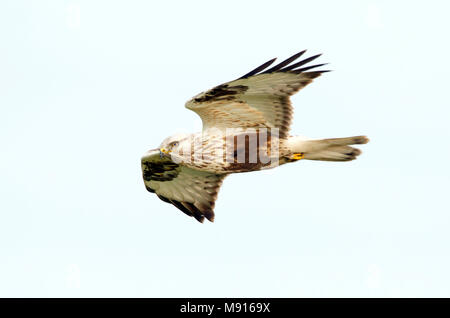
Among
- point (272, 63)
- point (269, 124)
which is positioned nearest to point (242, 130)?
point (269, 124)

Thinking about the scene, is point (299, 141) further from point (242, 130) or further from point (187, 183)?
point (187, 183)

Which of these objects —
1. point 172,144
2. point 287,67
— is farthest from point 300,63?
point 172,144

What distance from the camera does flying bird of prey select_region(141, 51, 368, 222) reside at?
10.6 m

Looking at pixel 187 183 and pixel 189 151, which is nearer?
pixel 189 151

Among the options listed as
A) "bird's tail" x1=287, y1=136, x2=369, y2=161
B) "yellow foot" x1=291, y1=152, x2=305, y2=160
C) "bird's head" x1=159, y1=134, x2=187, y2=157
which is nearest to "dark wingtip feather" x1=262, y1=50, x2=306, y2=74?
"bird's tail" x1=287, y1=136, x2=369, y2=161

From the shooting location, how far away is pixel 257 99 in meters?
10.8

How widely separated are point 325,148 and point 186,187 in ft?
7.72

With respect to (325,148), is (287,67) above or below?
above

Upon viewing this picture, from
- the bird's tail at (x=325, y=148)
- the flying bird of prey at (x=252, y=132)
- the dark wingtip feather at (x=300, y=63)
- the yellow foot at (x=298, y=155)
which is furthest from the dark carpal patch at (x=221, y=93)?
the yellow foot at (x=298, y=155)

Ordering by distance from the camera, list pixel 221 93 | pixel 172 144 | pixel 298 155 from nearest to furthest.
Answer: pixel 221 93 → pixel 298 155 → pixel 172 144

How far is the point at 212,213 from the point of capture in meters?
12.2

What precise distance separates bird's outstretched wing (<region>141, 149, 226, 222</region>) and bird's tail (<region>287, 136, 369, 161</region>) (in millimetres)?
1535

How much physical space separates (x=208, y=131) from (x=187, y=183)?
1353 mm

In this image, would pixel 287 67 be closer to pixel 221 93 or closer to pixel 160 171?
pixel 221 93
